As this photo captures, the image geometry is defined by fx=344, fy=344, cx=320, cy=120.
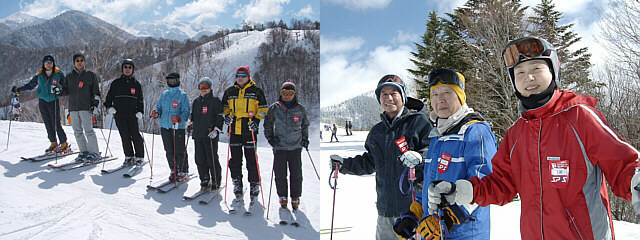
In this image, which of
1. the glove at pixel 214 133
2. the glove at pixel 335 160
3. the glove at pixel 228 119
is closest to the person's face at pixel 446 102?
the glove at pixel 335 160

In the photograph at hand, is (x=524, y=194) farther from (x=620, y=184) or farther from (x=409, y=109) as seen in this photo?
(x=409, y=109)

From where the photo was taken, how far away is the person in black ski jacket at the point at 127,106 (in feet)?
18.9

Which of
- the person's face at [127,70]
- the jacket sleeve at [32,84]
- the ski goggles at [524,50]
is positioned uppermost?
the person's face at [127,70]

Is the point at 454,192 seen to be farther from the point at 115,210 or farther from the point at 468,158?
the point at 115,210

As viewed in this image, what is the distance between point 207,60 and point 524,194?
4219cm

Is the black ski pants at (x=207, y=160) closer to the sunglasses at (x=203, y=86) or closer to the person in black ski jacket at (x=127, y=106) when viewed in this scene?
the sunglasses at (x=203, y=86)

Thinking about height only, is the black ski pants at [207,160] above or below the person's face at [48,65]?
below

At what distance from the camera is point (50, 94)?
20.9ft

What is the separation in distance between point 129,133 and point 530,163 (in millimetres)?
6176

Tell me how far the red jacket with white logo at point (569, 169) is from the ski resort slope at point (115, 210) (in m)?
2.98

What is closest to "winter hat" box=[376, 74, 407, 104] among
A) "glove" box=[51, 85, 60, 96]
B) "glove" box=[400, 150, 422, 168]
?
"glove" box=[400, 150, 422, 168]

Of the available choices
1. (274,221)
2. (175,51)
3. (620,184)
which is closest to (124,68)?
(274,221)

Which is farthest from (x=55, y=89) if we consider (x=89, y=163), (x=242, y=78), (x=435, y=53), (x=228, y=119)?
(x=435, y=53)

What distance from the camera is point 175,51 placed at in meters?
37.9
